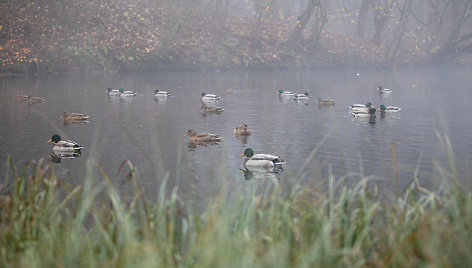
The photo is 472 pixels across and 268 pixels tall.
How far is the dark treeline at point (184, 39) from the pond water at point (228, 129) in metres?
4.95

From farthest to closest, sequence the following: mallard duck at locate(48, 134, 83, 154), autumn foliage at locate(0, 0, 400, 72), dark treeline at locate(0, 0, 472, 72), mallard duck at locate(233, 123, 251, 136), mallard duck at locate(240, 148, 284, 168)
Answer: dark treeline at locate(0, 0, 472, 72)
autumn foliage at locate(0, 0, 400, 72)
mallard duck at locate(233, 123, 251, 136)
mallard duck at locate(48, 134, 83, 154)
mallard duck at locate(240, 148, 284, 168)

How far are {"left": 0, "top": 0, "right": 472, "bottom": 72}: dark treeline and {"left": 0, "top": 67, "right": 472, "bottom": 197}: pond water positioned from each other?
4954 mm

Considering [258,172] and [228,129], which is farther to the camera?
[228,129]

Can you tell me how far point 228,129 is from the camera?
73.8 feet

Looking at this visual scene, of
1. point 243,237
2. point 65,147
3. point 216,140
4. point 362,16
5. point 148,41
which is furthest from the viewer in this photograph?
point 362,16

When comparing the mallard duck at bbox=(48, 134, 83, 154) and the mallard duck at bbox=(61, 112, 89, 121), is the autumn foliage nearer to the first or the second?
the mallard duck at bbox=(61, 112, 89, 121)

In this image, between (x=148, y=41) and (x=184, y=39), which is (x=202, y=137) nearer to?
(x=148, y=41)

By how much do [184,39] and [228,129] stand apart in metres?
35.6

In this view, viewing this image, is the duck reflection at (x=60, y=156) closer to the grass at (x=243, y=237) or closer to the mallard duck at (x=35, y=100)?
the grass at (x=243, y=237)

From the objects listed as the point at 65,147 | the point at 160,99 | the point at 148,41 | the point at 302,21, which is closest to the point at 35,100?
the point at 160,99

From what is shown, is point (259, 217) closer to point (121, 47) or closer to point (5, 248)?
point (5, 248)

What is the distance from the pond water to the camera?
48.2ft

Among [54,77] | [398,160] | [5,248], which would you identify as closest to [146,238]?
[5,248]

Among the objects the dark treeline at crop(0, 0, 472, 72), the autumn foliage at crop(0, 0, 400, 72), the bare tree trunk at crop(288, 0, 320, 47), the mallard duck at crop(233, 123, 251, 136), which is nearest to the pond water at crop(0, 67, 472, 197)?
the mallard duck at crop(233, 123, 251, 136)
